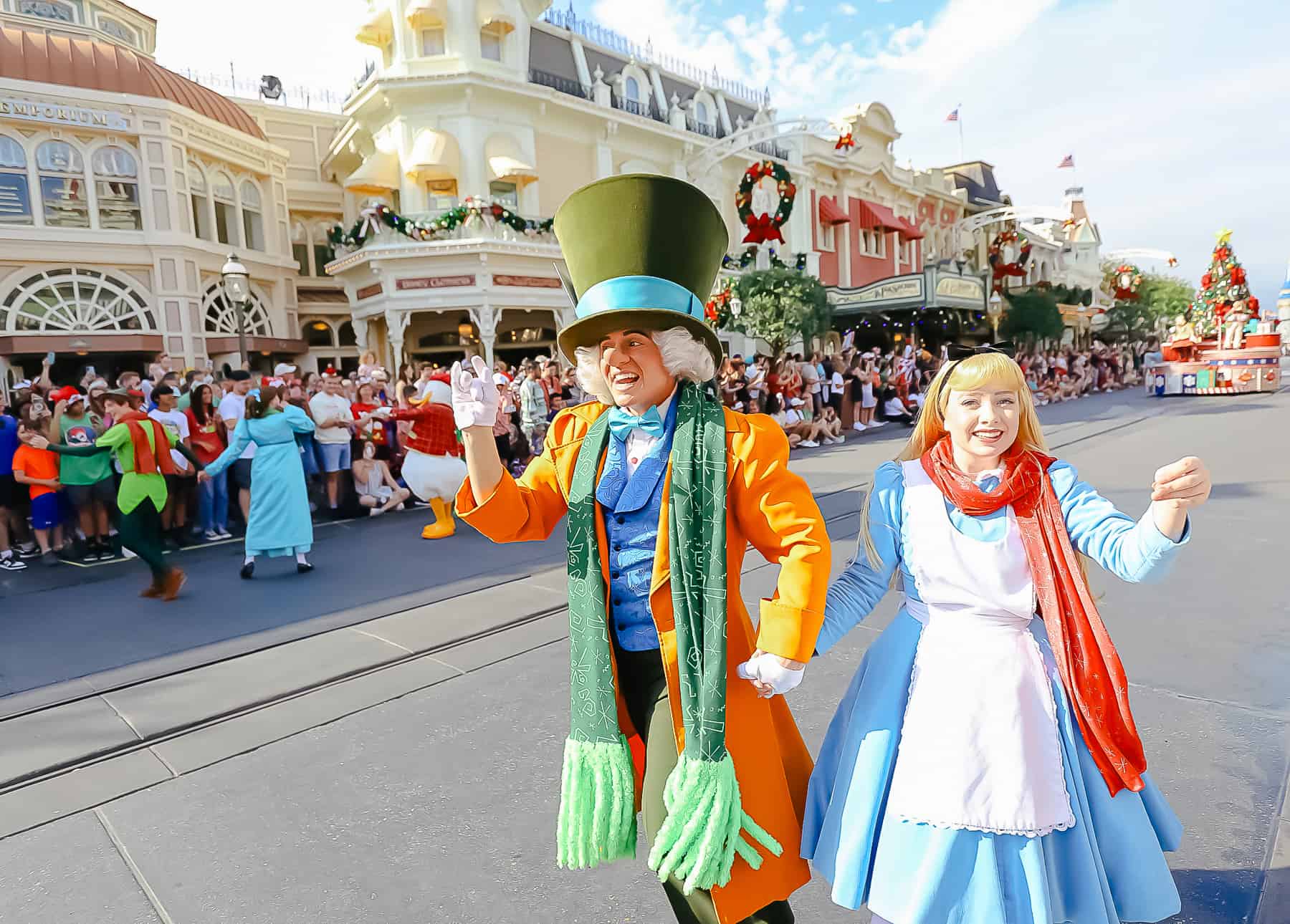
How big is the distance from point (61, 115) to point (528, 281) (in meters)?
9.19

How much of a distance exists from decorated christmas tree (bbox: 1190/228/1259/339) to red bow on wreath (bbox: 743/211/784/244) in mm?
11503

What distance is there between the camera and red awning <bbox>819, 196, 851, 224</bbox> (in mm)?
23953

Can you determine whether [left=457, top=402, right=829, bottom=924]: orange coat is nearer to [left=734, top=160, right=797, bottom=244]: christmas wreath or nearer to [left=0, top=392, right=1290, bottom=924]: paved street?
[left=0, top=392, right=1290, bottom=924]: paved street

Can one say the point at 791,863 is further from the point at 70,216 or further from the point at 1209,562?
the point at 70,216

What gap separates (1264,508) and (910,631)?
6.44 metres

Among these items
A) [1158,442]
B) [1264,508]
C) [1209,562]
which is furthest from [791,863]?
[1158,442]

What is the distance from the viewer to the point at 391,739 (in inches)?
125

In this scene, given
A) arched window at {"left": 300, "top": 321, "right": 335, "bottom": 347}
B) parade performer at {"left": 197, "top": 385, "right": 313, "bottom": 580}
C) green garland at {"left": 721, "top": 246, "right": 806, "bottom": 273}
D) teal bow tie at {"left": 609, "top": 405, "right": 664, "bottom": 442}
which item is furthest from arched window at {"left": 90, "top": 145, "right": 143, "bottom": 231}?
teal bow tie at {"left": 609, "top": 405, "right": 664, "bottom": 442}

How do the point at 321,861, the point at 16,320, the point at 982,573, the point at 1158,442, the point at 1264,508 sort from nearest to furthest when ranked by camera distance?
the point at 982,573 → the point at 321,861 → the point at 1264,508 → the point at 1158,442 → the point at 16,320

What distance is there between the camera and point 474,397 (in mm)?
1711

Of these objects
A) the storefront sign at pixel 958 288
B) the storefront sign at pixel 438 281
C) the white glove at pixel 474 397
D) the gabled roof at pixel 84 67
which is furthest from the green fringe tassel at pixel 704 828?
the storefront sign at pixel 958 288

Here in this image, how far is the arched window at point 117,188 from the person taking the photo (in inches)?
607

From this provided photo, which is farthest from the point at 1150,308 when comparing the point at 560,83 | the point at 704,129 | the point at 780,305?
the point at 560,83

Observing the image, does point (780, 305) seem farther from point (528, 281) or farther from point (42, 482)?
point (42, 482)
